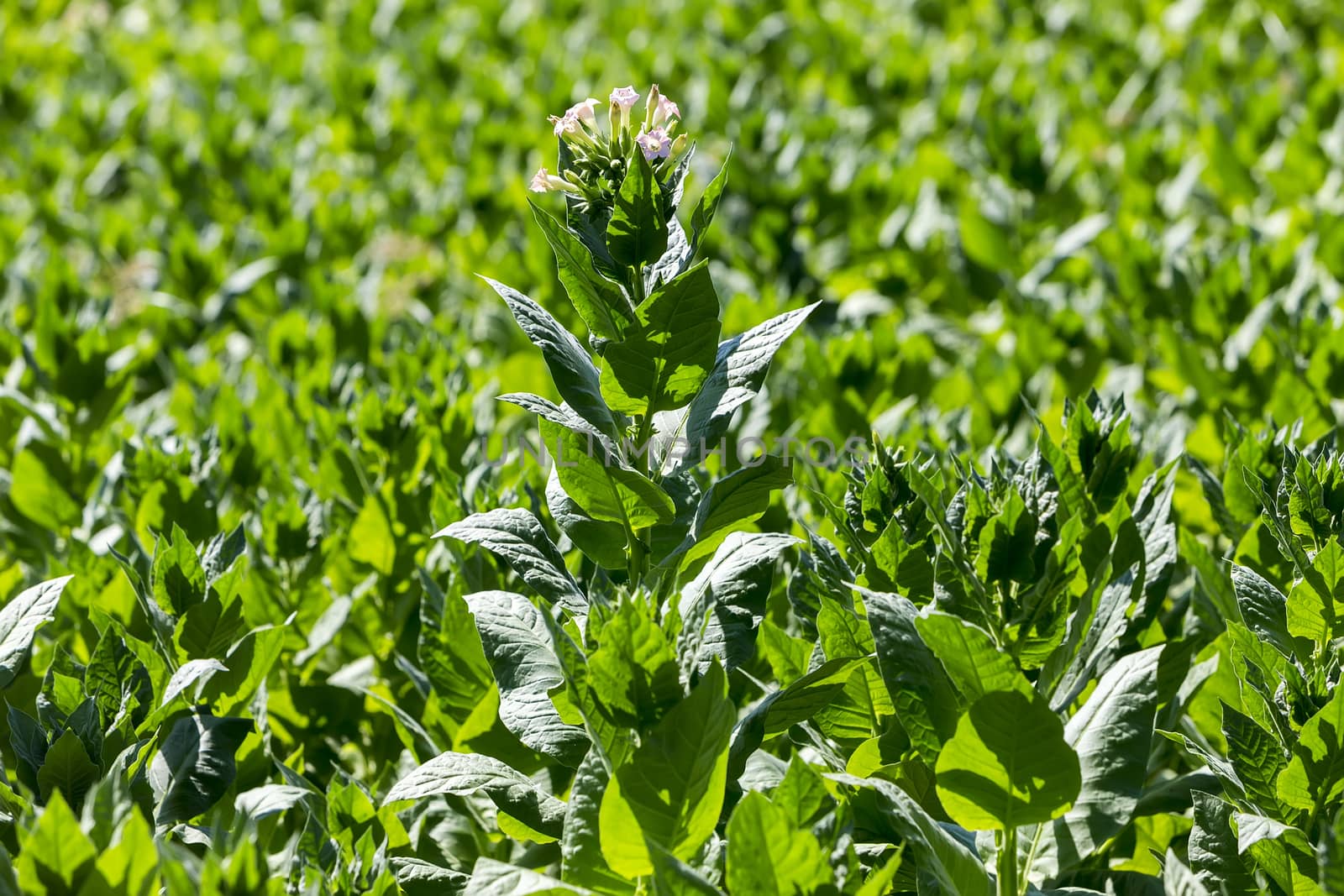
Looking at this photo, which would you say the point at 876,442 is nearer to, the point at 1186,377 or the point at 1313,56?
the point at 1186,377

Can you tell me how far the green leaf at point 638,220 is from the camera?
68.9 inches

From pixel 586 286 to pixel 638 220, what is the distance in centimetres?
11

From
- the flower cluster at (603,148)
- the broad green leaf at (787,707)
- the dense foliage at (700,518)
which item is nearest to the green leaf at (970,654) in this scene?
the dense foliage at (700,518)

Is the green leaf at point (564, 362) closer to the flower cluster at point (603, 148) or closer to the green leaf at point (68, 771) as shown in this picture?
the flower cluster at point (603, 148)

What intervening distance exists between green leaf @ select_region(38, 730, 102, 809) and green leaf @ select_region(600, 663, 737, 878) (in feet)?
2.44

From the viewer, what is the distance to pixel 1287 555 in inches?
77.5

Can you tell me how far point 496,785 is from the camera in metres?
1.83

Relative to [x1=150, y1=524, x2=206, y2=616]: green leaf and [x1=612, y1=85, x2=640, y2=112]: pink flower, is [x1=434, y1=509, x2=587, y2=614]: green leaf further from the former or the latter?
[x1=612, y1=85, x2=640, y2=112]: pink flower

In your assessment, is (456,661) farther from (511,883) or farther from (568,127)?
(568,127)

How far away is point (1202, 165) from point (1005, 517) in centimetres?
327

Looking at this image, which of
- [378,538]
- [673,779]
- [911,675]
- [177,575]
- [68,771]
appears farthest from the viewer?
[378,538]

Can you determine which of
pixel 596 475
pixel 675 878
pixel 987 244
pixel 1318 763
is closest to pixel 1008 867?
pixel 1318 763

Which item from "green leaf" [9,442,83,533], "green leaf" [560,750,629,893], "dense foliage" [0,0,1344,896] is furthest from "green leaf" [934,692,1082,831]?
"green leaf" [9,442,83,533]

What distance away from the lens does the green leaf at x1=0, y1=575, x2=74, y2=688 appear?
6.15ft
